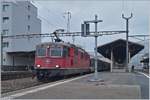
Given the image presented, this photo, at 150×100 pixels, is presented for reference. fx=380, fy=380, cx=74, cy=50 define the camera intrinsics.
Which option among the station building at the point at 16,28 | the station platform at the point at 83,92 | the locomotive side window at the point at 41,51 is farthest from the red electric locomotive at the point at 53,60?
the station building at the point at 16,28

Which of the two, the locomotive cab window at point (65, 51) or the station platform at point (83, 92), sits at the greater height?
the locomotive cab window at point (65, 51)

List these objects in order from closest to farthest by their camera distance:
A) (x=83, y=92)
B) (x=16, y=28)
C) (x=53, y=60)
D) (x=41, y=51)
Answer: (x=83, y=92) < (x=53, y=60) < (x=41, y=51) < (x=16, y=28)

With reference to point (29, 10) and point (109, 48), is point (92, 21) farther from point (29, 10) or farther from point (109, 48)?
point (29, 10)

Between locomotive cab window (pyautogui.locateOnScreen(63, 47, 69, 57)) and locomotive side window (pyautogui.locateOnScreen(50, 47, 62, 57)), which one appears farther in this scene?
locomotive cab window (pyautogui.locateOnScreen(63, 47, 69, 57))

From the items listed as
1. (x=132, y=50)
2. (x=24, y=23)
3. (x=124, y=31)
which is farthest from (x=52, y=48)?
(x=24, y=23)

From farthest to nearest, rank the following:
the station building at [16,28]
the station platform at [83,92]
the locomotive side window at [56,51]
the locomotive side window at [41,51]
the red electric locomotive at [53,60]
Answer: the station building at [16,28] < the locomotive side window at [41,51] < the locomotive side window at [56,51] < the red electric locomotive at [53,60] < the station platform at [83,92]

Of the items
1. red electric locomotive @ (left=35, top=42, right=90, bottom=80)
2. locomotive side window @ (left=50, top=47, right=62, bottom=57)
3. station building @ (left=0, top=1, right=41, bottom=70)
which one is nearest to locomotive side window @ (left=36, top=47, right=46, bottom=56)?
red electric locomotive @ (left=35, top=42, right=90, bottom=80)

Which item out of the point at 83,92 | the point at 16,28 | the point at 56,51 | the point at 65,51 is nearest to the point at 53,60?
the point at 56,51

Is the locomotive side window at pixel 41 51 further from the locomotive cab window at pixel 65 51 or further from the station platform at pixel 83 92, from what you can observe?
the station platform at pixel 83 92

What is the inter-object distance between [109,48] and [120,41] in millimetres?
2993

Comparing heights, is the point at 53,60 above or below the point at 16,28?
below

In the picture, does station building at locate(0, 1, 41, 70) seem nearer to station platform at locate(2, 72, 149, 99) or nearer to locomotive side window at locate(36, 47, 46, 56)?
locomotive side window at locate(36, 47, 46, 56)

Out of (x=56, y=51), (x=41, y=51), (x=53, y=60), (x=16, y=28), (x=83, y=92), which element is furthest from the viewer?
(x=16, y=28)

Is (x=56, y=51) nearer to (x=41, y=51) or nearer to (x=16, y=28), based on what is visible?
(x=41, y=51)
